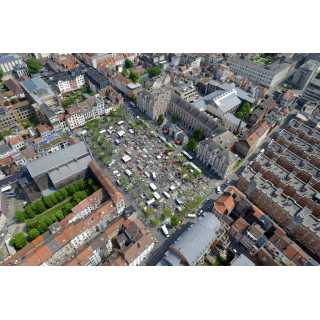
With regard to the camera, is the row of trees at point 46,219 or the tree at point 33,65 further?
the tree at point 33,65

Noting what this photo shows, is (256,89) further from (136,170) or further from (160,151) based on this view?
(136,170)

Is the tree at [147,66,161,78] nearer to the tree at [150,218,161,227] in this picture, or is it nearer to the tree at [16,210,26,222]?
the tree at [150,218,161,227]

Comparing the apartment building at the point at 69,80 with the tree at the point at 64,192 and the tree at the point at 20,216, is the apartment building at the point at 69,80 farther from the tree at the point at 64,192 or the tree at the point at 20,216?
the tree at the point at 20,216

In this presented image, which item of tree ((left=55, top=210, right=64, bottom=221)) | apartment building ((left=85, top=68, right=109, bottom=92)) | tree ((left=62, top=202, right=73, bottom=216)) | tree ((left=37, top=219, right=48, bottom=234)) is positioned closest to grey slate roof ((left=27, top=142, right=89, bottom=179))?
tree ((left=62, top=202, right=73, bottom=216))

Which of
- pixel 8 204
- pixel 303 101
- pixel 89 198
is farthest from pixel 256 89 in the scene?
pixel 8 204

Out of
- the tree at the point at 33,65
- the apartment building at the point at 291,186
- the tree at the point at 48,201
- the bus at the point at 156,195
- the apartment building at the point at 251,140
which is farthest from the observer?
the tree at the point at 33,65

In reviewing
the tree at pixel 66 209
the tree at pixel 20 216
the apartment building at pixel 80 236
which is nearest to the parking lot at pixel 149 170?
the apartment building at pixel 80 236

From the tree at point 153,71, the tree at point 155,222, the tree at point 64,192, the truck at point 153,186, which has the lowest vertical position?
the tree at point 155,222
